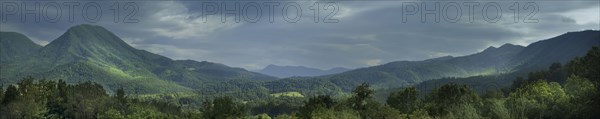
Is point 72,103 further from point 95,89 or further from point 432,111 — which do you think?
point 432,111

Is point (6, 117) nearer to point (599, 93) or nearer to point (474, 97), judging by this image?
point (474, 97)

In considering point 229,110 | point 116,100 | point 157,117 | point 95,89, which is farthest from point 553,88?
point 95,89

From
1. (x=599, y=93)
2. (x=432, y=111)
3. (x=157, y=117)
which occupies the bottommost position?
(x=157, y=117)

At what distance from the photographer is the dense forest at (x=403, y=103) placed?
5925 centimetres

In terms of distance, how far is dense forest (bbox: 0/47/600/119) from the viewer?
2333 inches

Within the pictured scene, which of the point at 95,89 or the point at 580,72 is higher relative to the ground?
the point at 580,72

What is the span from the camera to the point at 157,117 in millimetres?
122250

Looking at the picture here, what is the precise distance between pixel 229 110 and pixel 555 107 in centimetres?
5378

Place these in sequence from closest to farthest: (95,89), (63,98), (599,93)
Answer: (599,93) → (63,98) → (95,89)

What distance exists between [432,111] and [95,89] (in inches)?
4367

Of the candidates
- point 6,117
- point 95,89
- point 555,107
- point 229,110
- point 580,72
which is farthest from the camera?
point 95,89

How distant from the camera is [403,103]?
10106 centimetres

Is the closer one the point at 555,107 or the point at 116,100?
the point at 555,107

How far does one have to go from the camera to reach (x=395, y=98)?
4104 inches
